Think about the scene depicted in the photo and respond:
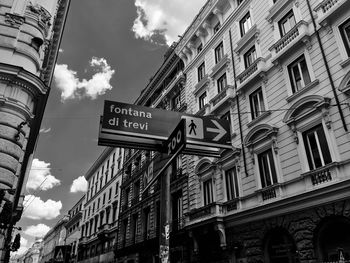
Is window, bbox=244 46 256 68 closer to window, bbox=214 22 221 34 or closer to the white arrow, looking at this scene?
window, bbox=214 22 221 34

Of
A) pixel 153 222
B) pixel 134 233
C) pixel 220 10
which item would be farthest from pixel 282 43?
pixel 134 233

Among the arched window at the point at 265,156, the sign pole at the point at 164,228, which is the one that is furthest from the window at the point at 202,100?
the sign pole at the point at 164,228

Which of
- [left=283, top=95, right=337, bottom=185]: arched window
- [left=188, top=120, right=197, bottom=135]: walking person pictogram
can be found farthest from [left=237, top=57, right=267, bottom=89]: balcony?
[left=188, top=120, right=197, bottom=135]: walking person pictogram

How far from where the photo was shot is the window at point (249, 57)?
1734cm

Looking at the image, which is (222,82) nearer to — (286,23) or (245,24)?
(245,24)

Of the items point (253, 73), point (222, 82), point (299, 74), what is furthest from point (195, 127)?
point (222, 82)

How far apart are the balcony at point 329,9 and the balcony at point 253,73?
11.4ft

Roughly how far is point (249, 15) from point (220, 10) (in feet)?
12.0

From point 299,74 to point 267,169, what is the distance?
15.2 ft

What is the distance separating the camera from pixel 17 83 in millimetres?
11211

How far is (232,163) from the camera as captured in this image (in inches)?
647

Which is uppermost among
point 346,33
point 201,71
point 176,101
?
point 201,71

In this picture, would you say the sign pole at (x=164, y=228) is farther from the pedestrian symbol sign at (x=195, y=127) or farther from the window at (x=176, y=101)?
the window at (x=176, y=101)

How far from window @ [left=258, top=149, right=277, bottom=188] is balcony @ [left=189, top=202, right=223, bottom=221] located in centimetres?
300
